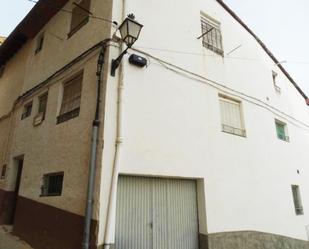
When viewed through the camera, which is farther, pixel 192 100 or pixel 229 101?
pixel 229 101

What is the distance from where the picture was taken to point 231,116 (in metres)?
7.89

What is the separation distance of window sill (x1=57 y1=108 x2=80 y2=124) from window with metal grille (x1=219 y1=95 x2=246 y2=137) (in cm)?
416

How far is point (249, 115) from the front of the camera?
8.48 m

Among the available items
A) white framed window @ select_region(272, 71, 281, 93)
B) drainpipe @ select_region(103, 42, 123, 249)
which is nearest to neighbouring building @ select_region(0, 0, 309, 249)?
drainpipe @ select_region(103, 42, 123, 249)

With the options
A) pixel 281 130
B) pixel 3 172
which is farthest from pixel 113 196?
pixel 281 130

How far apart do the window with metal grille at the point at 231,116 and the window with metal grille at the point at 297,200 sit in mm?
3888

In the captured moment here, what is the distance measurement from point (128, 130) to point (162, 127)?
0.92 metres

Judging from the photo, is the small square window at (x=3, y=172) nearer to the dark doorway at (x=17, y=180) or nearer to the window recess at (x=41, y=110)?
the dark doorway at (x=17, y=180)

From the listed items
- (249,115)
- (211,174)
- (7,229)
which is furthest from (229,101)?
(7,229)

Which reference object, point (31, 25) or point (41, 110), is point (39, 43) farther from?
point (41, 110)

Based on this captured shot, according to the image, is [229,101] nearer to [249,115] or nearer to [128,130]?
[249,115]

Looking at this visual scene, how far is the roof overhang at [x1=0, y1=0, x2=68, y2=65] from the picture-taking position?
8.30 meters

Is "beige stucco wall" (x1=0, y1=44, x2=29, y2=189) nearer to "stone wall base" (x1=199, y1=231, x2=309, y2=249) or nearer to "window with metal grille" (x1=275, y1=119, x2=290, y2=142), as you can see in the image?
"stone wall base" (x1=199, y1=231, x2=309, y2=249)

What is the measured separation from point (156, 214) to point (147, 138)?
168 cm
